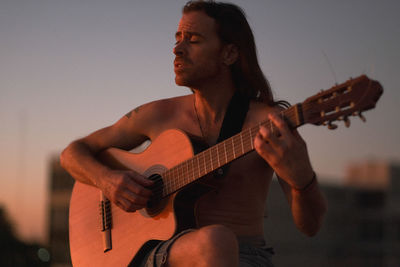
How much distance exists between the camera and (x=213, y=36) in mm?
3080

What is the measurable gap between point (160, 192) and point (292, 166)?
2.68 feet

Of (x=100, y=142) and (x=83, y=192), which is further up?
(x=100, y=142)

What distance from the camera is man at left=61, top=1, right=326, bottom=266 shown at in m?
2.28

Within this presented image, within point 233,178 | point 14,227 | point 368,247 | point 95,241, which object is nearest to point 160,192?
point 233,178

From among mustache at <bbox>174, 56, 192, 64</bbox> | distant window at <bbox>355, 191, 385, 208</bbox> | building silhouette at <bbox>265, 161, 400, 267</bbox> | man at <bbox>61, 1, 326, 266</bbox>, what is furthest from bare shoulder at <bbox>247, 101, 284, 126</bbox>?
distant window at <bbox>355, 191, 385, 208</bbox>

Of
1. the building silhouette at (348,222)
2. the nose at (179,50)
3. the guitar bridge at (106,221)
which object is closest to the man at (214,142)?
the nose at (179,50)

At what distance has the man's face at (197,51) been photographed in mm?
2996

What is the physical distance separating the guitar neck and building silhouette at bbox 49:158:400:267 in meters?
53.4

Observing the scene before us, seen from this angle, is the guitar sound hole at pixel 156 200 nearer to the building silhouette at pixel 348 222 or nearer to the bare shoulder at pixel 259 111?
the bare shoulder at pixel 259 111

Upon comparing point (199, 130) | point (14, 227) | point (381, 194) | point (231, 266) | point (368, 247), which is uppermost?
point (199, 130)

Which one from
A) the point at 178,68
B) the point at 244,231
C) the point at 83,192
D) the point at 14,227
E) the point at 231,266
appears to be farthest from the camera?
the point at 14,227

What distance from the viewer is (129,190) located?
2.81 m

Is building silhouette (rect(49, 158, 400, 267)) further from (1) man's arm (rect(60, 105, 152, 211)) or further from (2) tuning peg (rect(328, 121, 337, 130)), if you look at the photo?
(2) tuning peg (rect(328, 121, 337, 130))

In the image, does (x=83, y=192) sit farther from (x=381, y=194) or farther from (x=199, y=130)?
(x=381, y=194)
